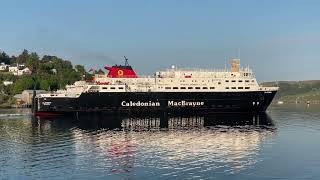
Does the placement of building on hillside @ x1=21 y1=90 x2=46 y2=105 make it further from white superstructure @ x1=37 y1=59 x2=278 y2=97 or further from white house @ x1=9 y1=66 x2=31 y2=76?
white superstructure @ x1=37 y1=59 x2=278 y2=97

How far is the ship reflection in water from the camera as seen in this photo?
2719 centimetres

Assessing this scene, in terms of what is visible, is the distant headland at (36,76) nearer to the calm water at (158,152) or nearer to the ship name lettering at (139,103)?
the ship name lettering at (139,103)

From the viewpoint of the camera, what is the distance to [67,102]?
66.1 metres

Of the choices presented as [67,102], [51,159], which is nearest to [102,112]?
[67,102]

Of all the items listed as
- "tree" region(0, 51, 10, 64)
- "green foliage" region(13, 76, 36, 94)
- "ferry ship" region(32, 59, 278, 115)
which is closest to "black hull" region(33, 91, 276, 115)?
"ferry ship" region(32, 59, 278, 115)

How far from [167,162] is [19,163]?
29.7ft

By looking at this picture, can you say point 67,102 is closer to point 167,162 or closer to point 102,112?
point 102,112

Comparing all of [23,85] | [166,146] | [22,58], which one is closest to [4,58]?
[22,58]

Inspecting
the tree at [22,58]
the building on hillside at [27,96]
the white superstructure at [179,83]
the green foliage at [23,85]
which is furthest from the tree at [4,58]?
the white superstructure at [179,83]

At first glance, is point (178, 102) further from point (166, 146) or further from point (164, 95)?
point (166, 146)

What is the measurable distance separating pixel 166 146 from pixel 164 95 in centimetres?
3321

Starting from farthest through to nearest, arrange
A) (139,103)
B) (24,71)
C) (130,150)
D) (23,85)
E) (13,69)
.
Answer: (13,69), (24,71), (23,85), (139,103), (130,150)

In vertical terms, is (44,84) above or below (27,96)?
above

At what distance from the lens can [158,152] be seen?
106 feet
